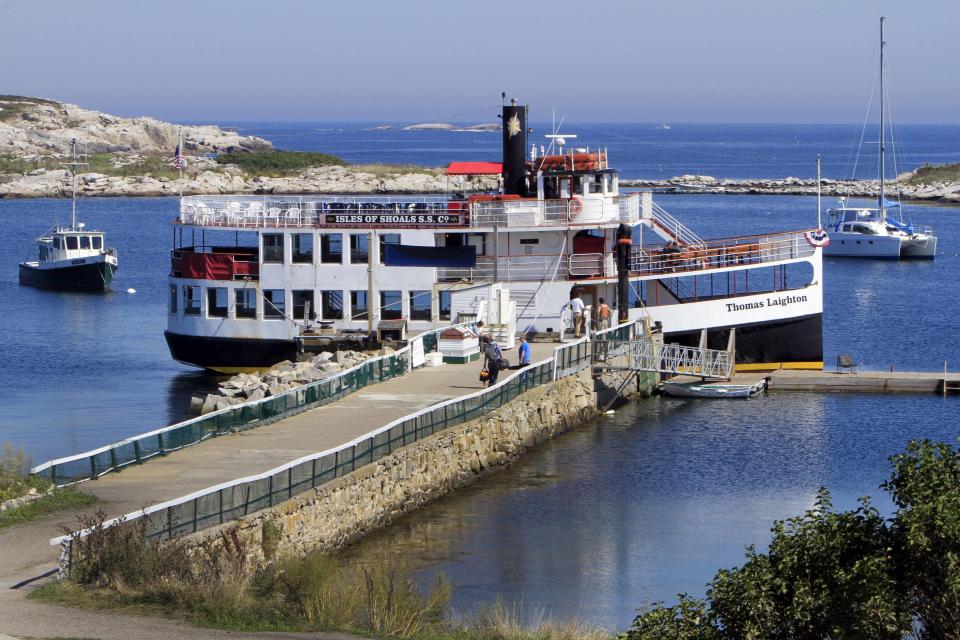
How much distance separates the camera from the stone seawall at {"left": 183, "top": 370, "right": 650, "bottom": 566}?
71.8ft

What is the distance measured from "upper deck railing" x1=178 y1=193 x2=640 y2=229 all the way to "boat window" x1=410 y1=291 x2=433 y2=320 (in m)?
2.00

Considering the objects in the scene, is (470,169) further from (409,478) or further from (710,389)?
(409,478)

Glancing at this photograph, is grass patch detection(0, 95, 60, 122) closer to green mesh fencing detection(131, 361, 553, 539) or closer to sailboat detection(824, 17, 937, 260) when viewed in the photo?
sailboat detection(824, 17, 937, 260)

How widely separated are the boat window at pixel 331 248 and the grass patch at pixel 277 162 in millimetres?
109431

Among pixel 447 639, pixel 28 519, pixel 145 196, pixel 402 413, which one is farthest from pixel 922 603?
pixel 145 196

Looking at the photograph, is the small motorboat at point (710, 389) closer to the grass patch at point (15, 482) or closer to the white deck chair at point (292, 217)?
the white deck chair at point (292, 217)

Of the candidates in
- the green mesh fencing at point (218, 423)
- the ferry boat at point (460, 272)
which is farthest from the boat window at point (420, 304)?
the green mesh fencing at point (218, 423)

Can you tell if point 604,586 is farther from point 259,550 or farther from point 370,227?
point 370,227

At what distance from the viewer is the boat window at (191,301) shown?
44688 mm

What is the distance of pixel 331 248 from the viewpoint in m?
44.1

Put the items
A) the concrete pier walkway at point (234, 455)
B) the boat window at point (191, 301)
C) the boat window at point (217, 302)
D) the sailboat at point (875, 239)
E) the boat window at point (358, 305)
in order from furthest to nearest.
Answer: the sailboat at point (875, 239) → the boat window at point (191, 301) → the boat window at point (217, 302) → the boat window at point (358, 305) → the concrete pier walkway at point (234, 455)

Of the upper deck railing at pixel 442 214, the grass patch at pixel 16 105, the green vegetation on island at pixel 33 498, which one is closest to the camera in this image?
the green vegetation on island at pixel 33 498

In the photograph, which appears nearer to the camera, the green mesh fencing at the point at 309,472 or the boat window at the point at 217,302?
the green mesh fencing at the point at 309,472

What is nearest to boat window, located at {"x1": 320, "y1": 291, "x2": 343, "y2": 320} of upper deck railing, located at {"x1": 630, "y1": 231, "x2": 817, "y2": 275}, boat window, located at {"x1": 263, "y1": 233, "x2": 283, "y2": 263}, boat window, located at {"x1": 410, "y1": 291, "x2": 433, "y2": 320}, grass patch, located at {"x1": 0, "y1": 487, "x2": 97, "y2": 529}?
boat window, located at {"x1": 263, "y1": 233, "x2": 283, "y2": 263}
